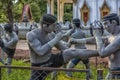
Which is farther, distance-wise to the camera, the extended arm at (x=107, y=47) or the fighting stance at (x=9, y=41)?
the fighting stance at (x=9, y=41)

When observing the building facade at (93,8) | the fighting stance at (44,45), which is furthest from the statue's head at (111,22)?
the building facade at (93,8)

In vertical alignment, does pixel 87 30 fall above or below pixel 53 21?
A: below

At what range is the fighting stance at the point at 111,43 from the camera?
6723mm

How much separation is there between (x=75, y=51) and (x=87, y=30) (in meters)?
27.4

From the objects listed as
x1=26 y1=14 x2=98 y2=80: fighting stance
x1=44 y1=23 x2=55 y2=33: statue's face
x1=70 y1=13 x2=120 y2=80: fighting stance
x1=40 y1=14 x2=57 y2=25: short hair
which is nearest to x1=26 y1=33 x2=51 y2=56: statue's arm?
x1=26 y1=14 x2=98 y2=80: fighting stance

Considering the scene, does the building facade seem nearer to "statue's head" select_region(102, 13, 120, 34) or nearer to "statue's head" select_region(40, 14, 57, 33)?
"statue's head" select_region(40, 14, 57, 33)

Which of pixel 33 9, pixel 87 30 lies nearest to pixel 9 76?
pixel 87 30

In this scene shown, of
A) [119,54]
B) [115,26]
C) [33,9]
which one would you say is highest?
[115,26]

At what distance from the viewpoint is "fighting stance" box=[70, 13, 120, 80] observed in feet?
22.1

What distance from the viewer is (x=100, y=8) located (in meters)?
36.8

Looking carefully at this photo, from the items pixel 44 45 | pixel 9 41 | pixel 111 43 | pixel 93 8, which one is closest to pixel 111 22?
pixel 111 43

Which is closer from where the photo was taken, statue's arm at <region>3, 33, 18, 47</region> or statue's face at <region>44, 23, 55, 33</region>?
statue's face at <region>44, 23, 55, 33</region>

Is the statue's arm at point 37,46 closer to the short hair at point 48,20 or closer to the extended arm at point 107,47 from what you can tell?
the short hair at point 48,20

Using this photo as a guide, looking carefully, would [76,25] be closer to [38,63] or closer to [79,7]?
[38,63]
